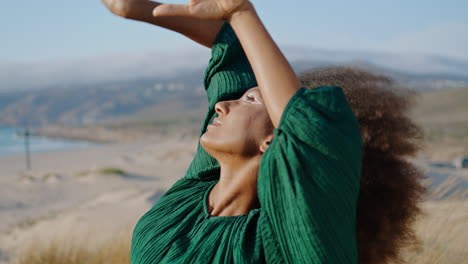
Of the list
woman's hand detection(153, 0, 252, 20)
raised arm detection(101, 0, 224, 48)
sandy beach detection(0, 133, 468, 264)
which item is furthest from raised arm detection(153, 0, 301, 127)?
sandy beach detection(0, 133, 468, 264)

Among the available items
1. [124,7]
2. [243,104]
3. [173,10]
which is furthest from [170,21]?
[243,104]

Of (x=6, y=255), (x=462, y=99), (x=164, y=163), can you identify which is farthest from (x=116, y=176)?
(x=462, y=99)

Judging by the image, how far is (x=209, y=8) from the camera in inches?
72.6

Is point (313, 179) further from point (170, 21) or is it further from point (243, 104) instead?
point (170, 21)

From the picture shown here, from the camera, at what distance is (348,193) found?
1.63 metres

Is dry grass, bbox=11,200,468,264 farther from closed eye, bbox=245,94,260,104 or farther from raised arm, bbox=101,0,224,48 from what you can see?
raised arm, bbox=101,0,224,48

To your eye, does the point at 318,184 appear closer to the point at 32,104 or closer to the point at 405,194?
the point at 405,194

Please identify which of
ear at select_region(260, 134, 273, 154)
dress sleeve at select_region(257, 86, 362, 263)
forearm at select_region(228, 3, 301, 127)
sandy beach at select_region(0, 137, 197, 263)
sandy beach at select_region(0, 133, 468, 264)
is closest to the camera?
dress sleeve at select_region(257, 86, 362, 263)

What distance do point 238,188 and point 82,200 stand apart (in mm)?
11097

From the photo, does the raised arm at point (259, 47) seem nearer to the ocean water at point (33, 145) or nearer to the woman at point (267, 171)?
the woman at point (267, 171)

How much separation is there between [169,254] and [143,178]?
14031mm

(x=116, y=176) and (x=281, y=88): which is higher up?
(x=281, y=88)

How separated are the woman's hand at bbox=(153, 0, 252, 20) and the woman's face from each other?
0.41 m

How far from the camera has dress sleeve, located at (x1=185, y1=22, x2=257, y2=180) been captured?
2.36m
